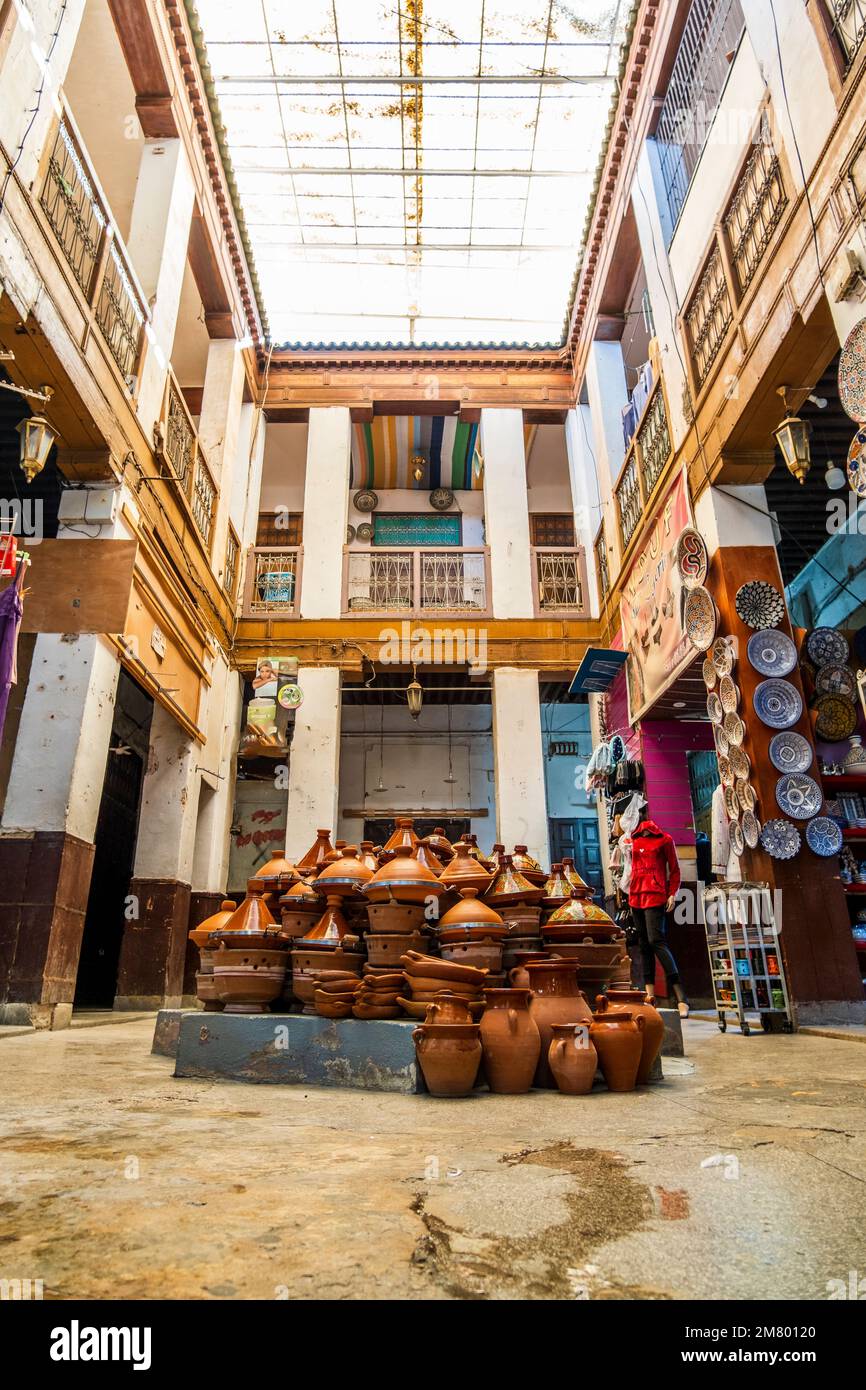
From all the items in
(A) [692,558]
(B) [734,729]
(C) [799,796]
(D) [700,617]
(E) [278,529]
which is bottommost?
(C) [799,796]

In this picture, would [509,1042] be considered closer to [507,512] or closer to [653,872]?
[653,872]

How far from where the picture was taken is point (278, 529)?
14023 millimetres

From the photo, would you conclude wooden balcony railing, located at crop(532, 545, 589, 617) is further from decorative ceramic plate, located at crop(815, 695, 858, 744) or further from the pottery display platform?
the pottery display platform

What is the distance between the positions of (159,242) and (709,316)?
5.54m

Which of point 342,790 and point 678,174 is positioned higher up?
point 678,174

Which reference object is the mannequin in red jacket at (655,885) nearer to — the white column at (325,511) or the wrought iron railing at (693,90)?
the wrought iron railing at (693,90)

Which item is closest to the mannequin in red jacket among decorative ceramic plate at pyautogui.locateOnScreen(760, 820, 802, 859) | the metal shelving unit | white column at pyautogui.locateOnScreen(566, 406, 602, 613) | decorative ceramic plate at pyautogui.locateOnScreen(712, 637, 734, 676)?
the metal shelving unit

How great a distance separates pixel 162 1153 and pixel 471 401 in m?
12.3

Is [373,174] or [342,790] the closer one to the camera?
[373,174]

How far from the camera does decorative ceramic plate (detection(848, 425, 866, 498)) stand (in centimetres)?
405

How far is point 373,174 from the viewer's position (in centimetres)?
971

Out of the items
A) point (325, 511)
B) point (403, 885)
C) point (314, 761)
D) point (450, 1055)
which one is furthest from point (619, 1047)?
point (325, 511)

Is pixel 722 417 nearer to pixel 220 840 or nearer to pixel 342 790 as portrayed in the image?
pixel 220 840
